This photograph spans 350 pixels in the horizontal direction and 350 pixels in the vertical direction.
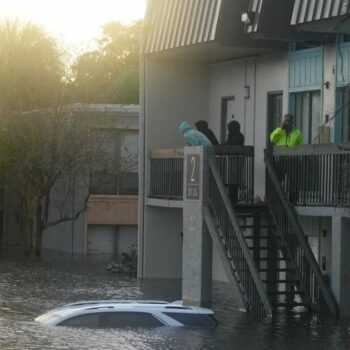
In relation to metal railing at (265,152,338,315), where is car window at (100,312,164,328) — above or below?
below

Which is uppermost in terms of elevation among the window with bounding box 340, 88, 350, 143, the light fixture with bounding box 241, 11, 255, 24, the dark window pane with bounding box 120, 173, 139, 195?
the light fixture with bounding box 241, 11, 255, 24

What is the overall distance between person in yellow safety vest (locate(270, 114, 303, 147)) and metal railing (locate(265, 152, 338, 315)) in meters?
0.66

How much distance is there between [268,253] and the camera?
1107 inches

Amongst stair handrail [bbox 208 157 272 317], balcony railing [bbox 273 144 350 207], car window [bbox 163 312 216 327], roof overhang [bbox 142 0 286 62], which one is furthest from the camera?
roof overhang [bbox 142 0 286 62]

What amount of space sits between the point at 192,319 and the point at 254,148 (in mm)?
9007

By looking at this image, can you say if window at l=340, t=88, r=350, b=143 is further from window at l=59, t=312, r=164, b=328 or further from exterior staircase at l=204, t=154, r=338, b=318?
window at l=59, t=312, r=164, b=328

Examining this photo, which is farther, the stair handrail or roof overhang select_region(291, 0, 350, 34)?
the stair handrail

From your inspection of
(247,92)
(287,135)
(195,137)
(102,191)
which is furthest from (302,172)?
(102,191)

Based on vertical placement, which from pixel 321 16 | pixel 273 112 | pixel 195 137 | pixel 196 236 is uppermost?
pixel 321 16

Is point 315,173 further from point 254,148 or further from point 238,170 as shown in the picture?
point 254,148

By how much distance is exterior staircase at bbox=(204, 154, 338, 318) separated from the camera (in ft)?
86.4

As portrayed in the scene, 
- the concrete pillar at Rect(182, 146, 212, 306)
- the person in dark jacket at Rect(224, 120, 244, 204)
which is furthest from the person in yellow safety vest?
the concrete pillar at Rect(182, 146, 212, 306)

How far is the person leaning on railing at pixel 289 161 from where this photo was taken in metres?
27.2

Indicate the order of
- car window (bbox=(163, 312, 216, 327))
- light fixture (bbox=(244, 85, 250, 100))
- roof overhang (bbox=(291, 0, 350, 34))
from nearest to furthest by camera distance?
car window (bbox=(163, 312, 216, 327))
roof overhang (bbox=(291, 0, 350, 34))
light fixture (bbox=(244, 85, 250, 100))
